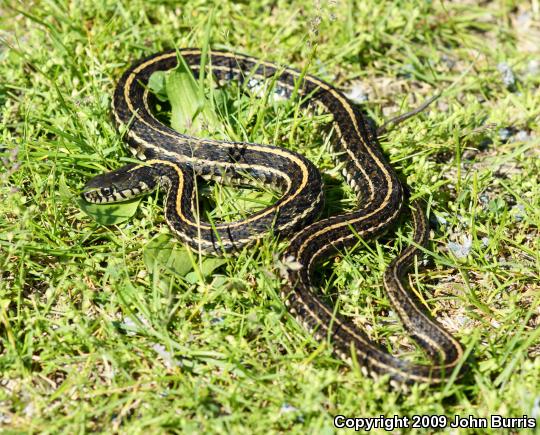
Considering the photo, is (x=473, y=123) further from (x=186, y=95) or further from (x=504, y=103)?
(x=186, y=95)

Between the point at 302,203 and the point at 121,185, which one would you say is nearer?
the point at 302,203

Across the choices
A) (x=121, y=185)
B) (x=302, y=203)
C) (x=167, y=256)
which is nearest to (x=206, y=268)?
(x=167, y=256)

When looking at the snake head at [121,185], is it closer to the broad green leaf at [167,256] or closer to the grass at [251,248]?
the grass at [251,248]

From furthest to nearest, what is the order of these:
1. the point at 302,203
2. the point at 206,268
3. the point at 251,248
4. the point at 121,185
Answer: the point at 121,185, the point at 302,203, the point at 251,248, the point at 206,268

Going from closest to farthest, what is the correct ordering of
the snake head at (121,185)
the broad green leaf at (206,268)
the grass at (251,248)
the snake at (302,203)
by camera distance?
the grass at (251,248) → the snake at (302,203) → the broad green leaf at (206,268) → the snake head at (121,185)

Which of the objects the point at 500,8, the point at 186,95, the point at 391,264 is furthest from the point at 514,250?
the point at 500,8

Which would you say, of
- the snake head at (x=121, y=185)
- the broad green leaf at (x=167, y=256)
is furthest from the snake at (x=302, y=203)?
the broad green leaf at (x=167, y=256)

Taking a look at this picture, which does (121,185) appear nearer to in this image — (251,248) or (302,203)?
(251,248)
